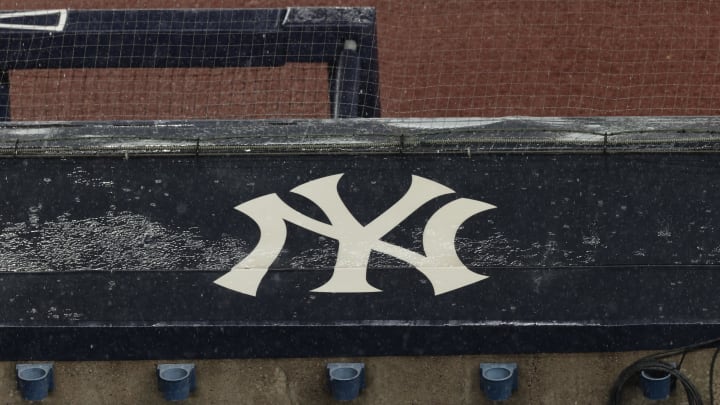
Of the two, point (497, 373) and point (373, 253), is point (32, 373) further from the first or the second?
point (497, 373)

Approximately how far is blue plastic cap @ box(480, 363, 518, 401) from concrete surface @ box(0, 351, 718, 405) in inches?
2.5

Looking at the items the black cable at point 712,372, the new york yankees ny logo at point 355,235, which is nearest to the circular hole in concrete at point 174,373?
the new york yankees ny logo at point 355,235

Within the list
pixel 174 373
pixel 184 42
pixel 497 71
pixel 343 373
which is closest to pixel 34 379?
pixel 174 373

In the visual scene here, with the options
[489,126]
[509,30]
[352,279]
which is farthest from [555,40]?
[352,279]

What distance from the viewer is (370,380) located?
6465 mm

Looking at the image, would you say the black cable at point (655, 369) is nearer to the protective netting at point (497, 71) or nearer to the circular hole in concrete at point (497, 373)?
the circular hole in concrete at point (497, 373)

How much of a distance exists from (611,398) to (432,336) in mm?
954

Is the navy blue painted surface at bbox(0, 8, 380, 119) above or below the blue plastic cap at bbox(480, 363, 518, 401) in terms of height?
above

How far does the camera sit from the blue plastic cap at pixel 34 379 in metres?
6.32

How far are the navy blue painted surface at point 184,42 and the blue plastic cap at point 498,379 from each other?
74.9 inches

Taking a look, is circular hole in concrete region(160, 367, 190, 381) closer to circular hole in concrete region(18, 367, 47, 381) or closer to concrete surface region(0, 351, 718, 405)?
concrete surface region(0, 351, 718, 405)

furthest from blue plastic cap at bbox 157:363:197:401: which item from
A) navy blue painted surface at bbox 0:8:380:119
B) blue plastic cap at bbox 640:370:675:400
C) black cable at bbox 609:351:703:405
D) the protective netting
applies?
the protective netting

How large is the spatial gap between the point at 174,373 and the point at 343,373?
2.73 feet

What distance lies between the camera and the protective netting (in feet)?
33.4
